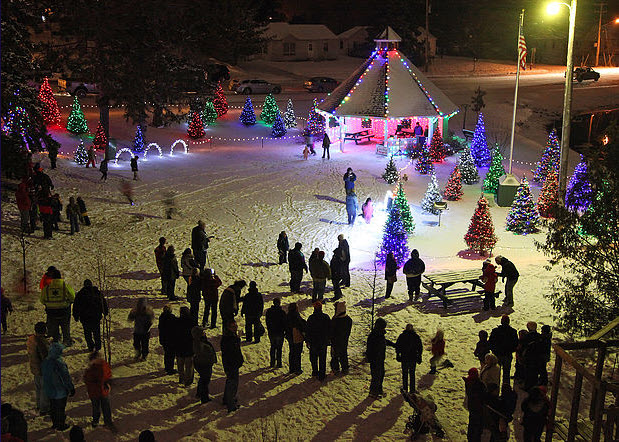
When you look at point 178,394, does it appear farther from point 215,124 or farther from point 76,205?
point 215,124

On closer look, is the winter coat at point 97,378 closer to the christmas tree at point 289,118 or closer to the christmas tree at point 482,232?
the christmas tree at point 482,232

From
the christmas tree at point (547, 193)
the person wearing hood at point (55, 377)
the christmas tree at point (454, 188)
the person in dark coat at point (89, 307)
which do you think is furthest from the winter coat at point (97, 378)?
the christmas tree at point (454, 188)

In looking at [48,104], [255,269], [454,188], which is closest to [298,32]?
[48,104]

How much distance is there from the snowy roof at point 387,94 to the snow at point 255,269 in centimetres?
186

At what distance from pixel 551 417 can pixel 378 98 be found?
23307 mm

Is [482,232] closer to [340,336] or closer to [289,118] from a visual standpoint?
[340,336]

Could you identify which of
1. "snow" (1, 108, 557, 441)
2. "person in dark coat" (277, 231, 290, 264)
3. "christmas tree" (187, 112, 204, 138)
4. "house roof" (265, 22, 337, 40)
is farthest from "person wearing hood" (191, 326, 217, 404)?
"house roof" (265, 22, 337, 40)

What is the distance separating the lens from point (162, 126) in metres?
35.3

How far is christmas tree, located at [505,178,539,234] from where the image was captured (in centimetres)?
2098

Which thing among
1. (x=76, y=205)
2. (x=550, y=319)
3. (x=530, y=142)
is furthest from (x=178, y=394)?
(x=530, y=142)

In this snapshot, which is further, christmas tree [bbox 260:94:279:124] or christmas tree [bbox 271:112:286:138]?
christmas tree [bbox 260:94:279:124]

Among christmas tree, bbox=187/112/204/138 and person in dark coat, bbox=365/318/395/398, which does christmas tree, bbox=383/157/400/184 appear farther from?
person in dark coat, bbox=365/318/395/398

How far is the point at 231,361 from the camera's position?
1085 centimetres

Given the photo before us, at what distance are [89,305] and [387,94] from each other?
21381 mm
